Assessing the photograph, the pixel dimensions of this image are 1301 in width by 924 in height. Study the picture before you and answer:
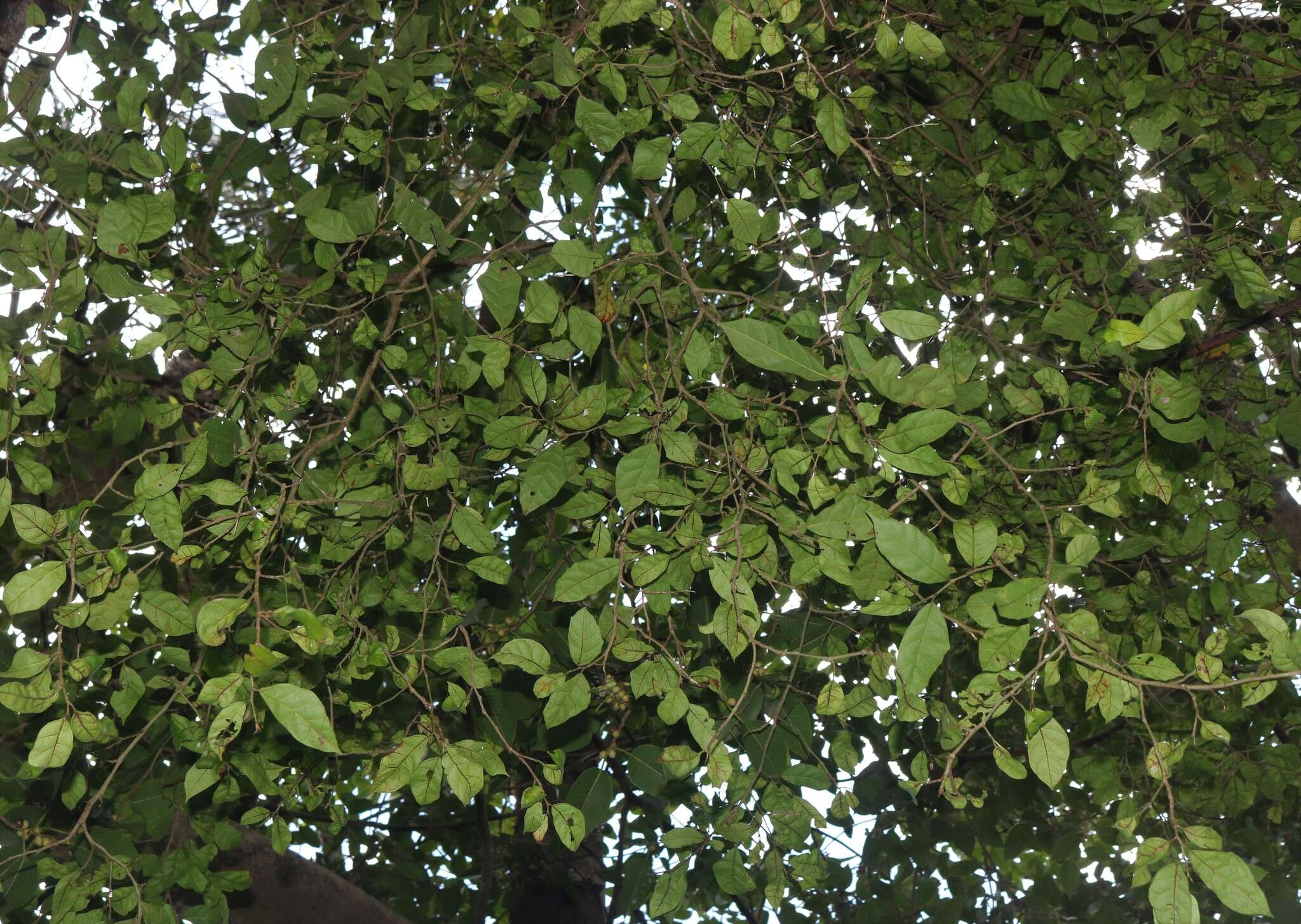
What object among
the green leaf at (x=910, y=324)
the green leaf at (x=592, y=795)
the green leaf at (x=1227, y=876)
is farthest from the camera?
the green leaf at (x=592, y=795)

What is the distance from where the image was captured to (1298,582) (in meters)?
2.54

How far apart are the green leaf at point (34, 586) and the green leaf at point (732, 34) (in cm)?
100

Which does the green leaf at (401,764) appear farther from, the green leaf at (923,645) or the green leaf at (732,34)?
the green leaf at (732,34)

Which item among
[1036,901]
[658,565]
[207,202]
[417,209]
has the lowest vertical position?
[658,565]

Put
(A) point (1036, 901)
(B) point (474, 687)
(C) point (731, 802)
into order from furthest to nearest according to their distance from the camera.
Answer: (A) point (1036, 901) < (C) point (731, 802) < (B) point (474, 687)

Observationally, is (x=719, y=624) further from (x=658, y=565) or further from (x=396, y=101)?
(x=396, y=101)

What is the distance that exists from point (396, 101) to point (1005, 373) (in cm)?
110

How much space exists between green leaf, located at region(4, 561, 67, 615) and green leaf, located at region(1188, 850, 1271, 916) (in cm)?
127

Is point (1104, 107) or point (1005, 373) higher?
point (1104, 107)

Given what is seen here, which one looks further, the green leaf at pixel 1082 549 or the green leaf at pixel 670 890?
the green leaf at pixel 670 890

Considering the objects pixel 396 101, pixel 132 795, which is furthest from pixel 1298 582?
pixel 132 795

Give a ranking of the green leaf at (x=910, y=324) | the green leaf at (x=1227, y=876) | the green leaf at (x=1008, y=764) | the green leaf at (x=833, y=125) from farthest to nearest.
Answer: the green leaf at (x=833, y=125), the green leaf at (x=1008, y=764), the green leaf at (x=910, y=324), the green leaf at (x=1227, y=876)

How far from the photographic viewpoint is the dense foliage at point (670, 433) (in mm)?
1312

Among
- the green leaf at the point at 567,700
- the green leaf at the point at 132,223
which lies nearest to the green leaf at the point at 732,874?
the green leaf at the point at 567,700
